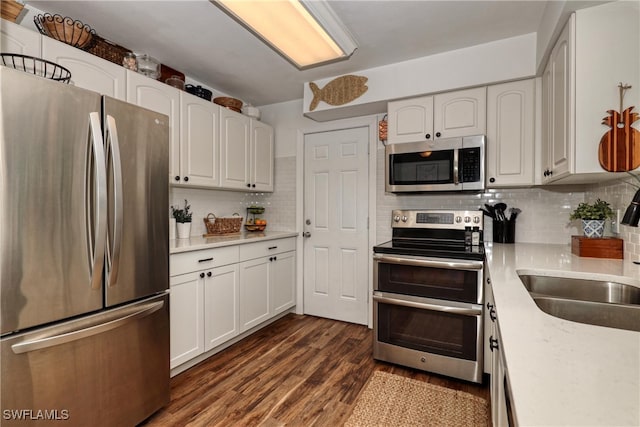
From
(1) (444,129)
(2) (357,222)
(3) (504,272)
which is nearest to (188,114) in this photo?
(2) (357,222)

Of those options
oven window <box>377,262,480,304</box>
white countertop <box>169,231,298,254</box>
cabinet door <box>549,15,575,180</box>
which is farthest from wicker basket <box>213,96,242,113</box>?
cabinet door <box>549,15,575,180</box>

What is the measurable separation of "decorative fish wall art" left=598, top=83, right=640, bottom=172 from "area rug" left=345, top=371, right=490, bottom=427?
1.50 m

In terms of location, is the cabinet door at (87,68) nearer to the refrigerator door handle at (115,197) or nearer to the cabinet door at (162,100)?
the cabinet door at (162,100)

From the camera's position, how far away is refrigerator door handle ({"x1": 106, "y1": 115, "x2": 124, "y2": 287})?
4.95 ft

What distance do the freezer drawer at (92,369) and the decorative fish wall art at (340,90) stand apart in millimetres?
2156

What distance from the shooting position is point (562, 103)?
1730 mm

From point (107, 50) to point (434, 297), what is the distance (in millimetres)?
2815

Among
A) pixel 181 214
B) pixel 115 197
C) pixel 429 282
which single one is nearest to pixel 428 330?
pixel 429 282

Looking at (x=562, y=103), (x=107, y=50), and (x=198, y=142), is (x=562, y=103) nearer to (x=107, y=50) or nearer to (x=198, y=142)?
(x=198, y=142)

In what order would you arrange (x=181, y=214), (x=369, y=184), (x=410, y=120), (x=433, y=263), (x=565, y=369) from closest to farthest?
1. (x=565, y=369)
2. (x=433, y=263)
3. (x=410, y=120)
4. (x=181, y=214)
5. (x=369, y=184)

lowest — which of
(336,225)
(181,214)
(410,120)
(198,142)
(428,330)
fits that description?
(428,330)

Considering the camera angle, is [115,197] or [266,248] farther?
[266,248]

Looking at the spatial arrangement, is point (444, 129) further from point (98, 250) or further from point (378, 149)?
point (98, 250)

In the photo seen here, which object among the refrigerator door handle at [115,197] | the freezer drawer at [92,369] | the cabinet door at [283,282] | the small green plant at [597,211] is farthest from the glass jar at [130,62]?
the small green plant at [597,211]
